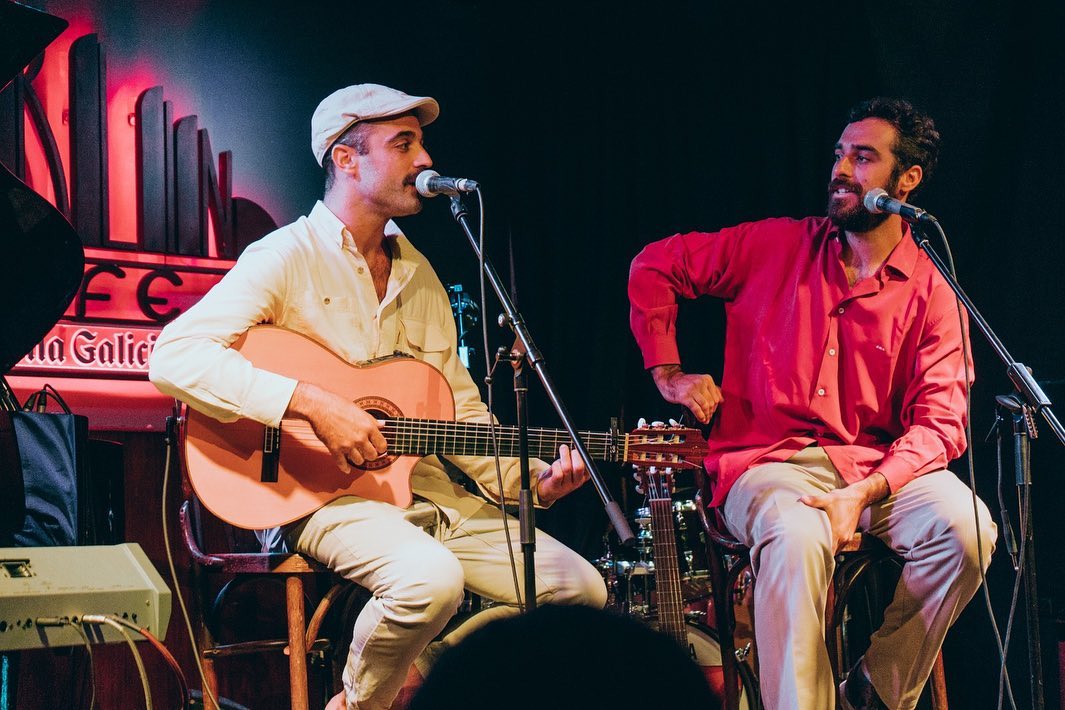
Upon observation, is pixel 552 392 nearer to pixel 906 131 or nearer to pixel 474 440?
pixel 474 440

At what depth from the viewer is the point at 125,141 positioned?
4.85m

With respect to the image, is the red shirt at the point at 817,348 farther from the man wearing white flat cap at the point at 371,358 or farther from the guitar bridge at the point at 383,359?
the guitar bridge at the point at 383,359

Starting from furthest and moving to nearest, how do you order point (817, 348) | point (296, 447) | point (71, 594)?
point (817, 348) → point (296, 447) → point (71, 594)

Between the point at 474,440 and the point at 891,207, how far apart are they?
1.38m

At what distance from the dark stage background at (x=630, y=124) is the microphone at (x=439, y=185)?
1.77 m

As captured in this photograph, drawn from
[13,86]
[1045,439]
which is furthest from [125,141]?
[1045,439]

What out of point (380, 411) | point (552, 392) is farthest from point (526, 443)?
point (380, 411)

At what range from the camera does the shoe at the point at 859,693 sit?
3131 mm

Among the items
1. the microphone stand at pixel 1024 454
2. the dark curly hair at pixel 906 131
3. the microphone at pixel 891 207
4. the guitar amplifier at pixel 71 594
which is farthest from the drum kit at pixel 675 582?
the guitar amplifier at pixel 71 594

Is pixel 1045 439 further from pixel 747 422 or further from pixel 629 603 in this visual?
pixel 629 603

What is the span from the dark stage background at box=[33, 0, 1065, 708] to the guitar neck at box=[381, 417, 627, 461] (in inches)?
61.8

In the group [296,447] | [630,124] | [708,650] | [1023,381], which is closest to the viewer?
[1023,381]

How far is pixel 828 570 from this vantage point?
9.73 feet

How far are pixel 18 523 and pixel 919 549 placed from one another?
246 cm
